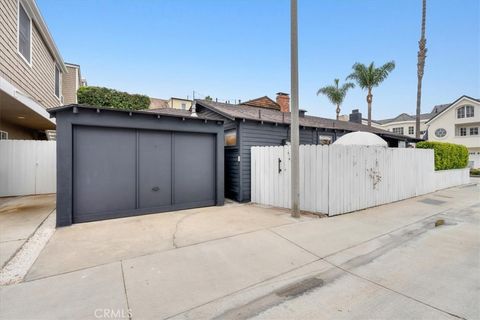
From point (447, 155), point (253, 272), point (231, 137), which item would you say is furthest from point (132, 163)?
point (447, 155)

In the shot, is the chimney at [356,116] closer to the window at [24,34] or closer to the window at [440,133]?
the window at [440,133]

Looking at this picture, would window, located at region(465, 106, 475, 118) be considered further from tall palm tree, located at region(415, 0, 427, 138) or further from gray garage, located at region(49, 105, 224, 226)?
gray garage, located at region(49, 105, 224, 226)

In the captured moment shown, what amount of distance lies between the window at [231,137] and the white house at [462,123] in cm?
3168

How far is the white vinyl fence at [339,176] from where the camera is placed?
5.97 metres

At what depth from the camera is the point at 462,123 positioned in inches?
1019

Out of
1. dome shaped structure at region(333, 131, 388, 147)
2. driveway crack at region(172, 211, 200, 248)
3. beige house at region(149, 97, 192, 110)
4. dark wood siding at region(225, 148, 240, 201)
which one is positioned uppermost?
beige house at region(149, 97, 192, 110)

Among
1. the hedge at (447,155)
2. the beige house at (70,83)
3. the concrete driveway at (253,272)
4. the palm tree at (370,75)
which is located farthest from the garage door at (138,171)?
the palm tree at (370,75)

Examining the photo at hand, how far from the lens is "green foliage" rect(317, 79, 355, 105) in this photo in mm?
22658

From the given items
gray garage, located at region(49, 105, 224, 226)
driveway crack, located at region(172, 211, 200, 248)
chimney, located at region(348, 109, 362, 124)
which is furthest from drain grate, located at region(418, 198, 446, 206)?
chimney, located at region(348, 109, 362, 124)

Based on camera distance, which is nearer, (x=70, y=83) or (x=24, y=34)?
(x=24, y=34)

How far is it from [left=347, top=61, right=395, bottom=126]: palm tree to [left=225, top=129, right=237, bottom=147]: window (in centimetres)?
1628

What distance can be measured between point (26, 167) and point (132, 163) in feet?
21.9

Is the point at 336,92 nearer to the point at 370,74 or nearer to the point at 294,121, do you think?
the point at 370,74

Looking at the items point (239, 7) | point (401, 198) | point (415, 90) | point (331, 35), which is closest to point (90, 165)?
point (239, 7)
